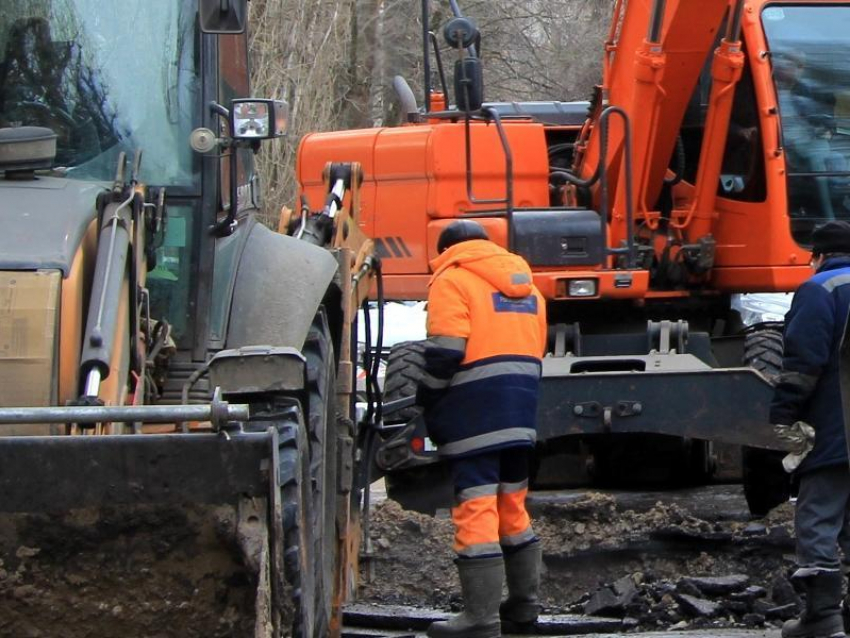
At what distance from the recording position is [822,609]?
640 centimetres

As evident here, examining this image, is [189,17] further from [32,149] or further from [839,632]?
[839,632]

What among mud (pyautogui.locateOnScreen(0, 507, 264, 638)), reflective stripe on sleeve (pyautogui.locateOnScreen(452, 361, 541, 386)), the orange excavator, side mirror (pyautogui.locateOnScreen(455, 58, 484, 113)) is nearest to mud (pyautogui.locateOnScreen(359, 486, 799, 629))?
the orange excavator

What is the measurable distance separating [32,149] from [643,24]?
502 centimetres

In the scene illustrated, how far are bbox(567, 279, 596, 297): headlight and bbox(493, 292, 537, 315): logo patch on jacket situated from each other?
2.21 metres

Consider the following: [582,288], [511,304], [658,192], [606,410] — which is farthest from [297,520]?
[658,192]

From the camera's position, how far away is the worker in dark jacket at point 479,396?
250 inches

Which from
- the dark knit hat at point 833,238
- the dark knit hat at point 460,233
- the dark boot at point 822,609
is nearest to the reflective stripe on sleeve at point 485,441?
the dark knit hat at point 460,233

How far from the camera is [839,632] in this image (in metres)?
6.41

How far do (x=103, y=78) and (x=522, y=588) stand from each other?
298cm

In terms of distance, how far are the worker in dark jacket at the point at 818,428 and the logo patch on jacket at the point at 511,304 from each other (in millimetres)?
1088

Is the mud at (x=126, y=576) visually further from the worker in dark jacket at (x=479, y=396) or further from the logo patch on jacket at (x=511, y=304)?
the logo patch on jacket at (x=511, y=304)

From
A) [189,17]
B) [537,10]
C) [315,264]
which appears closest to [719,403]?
[315,264]

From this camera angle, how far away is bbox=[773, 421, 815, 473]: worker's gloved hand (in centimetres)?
647

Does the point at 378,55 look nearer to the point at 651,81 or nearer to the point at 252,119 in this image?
the point at 651,81
